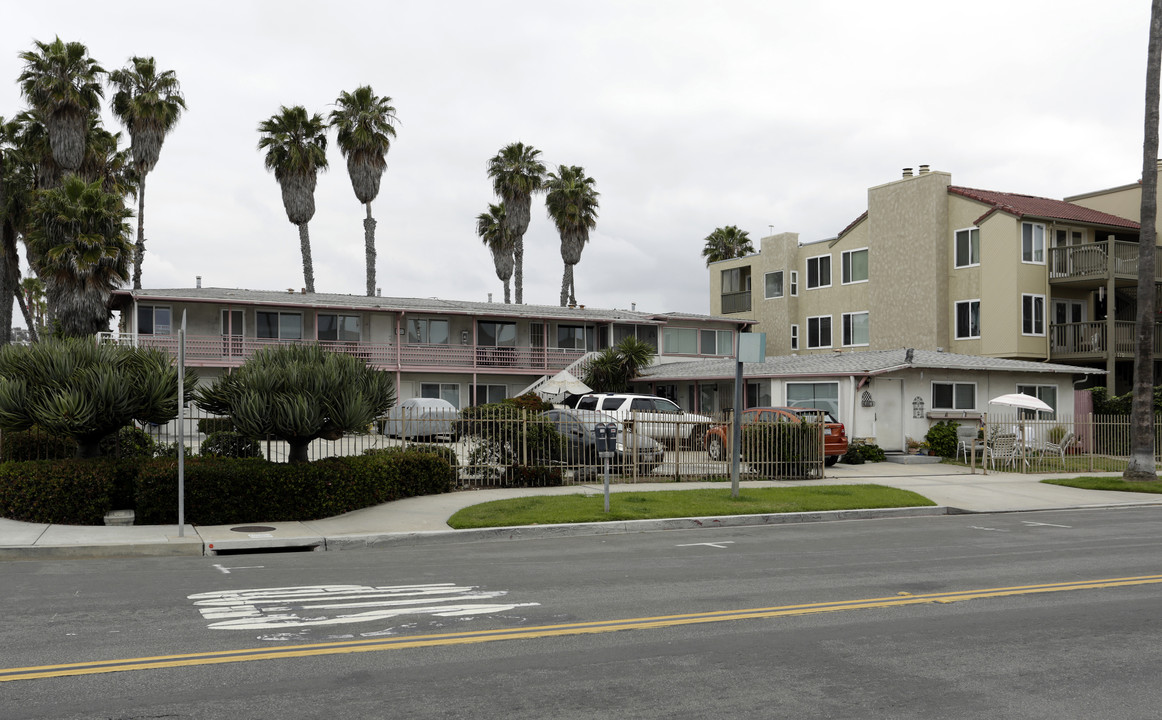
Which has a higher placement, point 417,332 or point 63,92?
point 63,92

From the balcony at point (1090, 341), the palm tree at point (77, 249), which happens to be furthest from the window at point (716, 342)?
the palm tree at point (77, 249)

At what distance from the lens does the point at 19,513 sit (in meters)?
14.1

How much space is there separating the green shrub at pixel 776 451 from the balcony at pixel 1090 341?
1888 cm

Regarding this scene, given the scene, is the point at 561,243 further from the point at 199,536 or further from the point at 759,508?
the point at 199,536

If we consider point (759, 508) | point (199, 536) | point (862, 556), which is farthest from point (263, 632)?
point (759, 508)

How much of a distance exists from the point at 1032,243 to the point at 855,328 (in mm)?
8889

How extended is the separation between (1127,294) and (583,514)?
32.2 meters

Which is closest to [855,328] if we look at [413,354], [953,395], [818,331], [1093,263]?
[818,331]

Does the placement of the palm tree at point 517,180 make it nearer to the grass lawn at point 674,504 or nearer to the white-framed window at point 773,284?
the white-framed window at point 773,284

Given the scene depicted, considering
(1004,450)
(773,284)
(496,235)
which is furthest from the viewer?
(496,235)

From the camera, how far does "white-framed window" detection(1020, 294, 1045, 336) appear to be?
35.7 m

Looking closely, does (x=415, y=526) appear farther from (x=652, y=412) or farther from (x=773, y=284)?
(x=773, y=284)

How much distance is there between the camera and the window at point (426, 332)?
131 feet

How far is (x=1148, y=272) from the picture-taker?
2278cm
